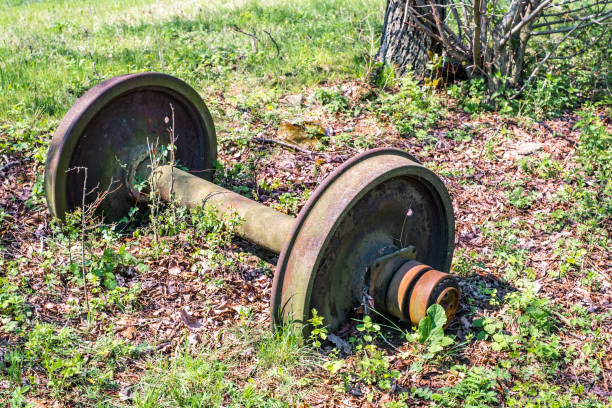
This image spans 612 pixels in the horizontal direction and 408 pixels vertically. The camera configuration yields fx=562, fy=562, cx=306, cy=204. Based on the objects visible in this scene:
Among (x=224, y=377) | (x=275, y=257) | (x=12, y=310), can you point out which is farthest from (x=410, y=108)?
(x=12, y=310)

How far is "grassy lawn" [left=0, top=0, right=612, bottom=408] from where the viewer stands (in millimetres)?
3176

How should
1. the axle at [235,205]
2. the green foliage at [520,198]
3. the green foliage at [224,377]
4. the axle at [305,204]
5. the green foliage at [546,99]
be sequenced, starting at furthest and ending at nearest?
the green foliage at [546,99] < the green foliage at [520,198] < the axle at [235,205] < the axle at [305,204] < the green foliage at [224,377]

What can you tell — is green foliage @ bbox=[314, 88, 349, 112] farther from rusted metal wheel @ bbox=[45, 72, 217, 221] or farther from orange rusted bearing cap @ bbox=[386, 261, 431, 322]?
orange rusted bearing cap @ bbox=[386, 261, 431, 322]

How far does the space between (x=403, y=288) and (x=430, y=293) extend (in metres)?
0.16

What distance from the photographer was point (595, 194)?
199 inches

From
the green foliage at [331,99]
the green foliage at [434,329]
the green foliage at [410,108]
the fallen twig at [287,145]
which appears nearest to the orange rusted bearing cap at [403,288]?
the green foliage at [434,329]

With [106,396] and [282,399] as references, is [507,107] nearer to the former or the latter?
[282,399]

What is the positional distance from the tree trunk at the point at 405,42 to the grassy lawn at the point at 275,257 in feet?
0.84

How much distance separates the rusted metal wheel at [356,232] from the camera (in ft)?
Result: 10.1

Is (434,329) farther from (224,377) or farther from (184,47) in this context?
(184,47)

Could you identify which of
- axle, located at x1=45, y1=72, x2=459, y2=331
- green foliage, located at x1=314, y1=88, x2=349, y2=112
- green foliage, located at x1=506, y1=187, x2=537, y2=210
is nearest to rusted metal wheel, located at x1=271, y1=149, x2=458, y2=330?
axle, located at x1=45, y1=72, x2=459, y2=331

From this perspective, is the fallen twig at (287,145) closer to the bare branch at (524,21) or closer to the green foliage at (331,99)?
the green foliage at (331,99)

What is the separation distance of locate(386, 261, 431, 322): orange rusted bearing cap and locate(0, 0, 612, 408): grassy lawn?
147 millimetres

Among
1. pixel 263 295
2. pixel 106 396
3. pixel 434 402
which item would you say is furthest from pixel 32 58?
pixel 434 402
